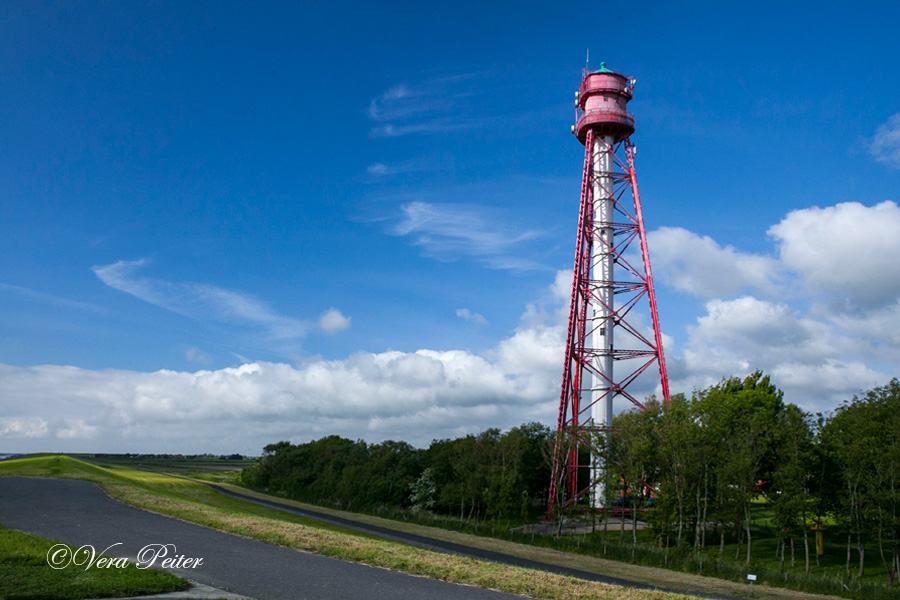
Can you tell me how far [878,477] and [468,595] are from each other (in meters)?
25.5

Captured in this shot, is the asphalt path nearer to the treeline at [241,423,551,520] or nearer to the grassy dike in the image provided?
the grassy dike

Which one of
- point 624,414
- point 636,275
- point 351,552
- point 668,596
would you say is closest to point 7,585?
point 351,552

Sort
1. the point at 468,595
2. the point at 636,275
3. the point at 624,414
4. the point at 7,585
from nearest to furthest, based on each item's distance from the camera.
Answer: the point at 7,585, the point at 468,595, the point at 624,414, the point at 636,275

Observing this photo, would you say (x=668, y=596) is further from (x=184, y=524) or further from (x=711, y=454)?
(x=711, y=454)

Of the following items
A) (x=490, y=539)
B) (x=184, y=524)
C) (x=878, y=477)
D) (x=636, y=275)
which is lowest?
(x=490, y=539)

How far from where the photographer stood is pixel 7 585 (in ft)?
37.5

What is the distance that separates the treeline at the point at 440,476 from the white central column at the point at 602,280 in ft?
17.0

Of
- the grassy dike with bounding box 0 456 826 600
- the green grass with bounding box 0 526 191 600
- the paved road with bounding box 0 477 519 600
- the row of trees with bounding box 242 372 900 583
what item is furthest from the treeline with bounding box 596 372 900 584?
the green grass with bounding box 0 526 191 600

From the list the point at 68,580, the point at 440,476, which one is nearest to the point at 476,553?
the point at 68,580

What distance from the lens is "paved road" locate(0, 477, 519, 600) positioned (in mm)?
13281

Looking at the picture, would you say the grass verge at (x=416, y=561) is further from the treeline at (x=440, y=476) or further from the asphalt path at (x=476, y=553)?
the treeline at (x=440, y=476)

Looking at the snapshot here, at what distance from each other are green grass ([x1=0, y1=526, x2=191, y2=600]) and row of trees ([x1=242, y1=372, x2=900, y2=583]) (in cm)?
2693

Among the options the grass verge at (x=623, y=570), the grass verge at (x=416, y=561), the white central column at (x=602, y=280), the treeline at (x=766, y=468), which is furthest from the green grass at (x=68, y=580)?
the white central column at (x=602, y=280)

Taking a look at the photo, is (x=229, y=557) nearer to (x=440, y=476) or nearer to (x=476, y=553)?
(x=476, y=553)
